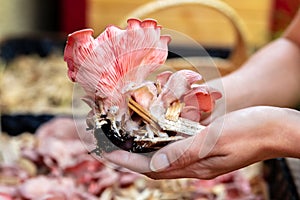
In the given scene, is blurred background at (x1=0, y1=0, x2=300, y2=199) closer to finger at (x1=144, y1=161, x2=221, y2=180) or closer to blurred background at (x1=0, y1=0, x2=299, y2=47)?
blurred background at (x1=0, y1=0, x2=299, y2=47)

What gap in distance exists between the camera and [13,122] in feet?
5.27

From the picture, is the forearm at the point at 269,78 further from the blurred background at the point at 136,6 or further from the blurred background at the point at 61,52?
the blurred background at the point at 136,6

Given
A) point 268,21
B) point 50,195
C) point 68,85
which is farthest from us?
point 268,21

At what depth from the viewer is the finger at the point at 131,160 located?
0.79 meters

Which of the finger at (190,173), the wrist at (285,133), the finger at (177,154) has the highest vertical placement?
the wrist at (285,133)

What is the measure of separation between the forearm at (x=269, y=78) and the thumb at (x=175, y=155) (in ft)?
1.09

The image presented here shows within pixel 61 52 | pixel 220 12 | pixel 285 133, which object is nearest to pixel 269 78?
pixel 285 133

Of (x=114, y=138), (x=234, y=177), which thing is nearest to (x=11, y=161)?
(x=234, y=177)

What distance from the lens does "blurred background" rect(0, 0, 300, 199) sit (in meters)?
1.21

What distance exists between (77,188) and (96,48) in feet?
1.55

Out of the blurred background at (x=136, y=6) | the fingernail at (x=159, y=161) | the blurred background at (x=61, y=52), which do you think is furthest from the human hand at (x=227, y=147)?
the blurred background at (x=136, y=6)

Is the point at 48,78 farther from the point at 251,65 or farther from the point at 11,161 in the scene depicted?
the point at 251,65

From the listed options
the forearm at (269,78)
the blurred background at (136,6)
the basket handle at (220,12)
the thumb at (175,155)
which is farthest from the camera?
the blurred background at (136,6)

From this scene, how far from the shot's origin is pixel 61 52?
8.48 feet
